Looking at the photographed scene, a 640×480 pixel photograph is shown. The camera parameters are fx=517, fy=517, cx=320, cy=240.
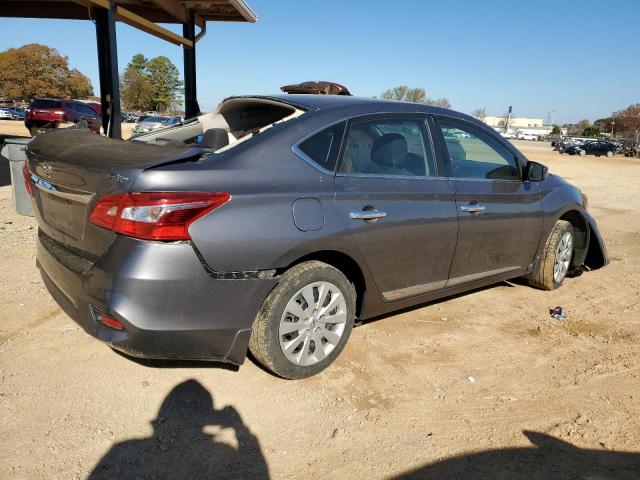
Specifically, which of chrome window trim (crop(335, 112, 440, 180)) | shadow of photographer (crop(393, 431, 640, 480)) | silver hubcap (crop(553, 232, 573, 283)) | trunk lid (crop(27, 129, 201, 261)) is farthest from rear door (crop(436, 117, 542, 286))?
trunk lid (crop(27, 129, 201, 261))

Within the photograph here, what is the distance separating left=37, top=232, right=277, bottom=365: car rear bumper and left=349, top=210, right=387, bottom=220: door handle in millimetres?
650

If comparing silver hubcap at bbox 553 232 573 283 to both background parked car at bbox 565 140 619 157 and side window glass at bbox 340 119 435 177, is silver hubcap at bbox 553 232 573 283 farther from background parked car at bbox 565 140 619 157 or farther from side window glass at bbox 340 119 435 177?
background parked car at bbox 565 140 619 157

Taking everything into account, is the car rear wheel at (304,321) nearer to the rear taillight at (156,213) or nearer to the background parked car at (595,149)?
the rear taillight at (156,213)

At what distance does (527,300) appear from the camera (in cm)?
482

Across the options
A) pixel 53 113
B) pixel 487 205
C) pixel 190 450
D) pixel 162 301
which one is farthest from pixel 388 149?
pixel 53 113

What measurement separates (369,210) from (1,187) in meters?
8.99

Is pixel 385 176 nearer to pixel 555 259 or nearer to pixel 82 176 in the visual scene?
pixel 82 176

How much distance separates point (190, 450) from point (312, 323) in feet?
3.20

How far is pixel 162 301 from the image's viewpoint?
98.7 inches

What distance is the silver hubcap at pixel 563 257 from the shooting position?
16.2 feet

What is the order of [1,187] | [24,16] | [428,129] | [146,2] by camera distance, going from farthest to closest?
[24,16]
[146,2]
[1,187]
[428,129]

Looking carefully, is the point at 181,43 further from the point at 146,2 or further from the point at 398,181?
the point at 398,181

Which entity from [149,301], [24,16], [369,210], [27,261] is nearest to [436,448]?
[369,210]

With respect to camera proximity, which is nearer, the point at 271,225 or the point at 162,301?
the point at 162,301
